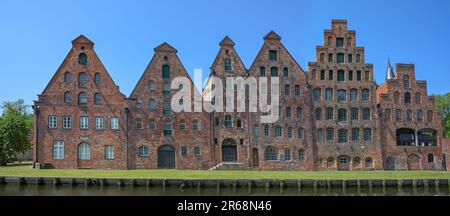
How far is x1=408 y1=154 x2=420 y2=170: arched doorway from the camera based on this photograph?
4478 cm

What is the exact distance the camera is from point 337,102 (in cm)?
4450

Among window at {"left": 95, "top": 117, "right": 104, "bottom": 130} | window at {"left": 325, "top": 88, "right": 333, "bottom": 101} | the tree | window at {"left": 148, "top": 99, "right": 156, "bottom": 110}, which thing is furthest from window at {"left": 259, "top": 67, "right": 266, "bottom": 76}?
the tree

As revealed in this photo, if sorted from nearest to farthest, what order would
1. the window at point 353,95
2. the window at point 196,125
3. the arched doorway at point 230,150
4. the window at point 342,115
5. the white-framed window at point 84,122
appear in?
the white-framed window at point 84,122 → the window at point 196,125 → the arched doorway at point 230,150 → the window at point 342,115 → the window at point 353,95

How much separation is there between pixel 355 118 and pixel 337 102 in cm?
Answer: 235

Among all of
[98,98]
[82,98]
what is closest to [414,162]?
[98,98]

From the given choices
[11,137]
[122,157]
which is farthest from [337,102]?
[11,137]

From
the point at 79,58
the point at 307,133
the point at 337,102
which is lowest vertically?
the point at 307,133

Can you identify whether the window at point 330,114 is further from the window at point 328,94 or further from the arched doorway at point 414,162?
the arched doorway at point 414,162

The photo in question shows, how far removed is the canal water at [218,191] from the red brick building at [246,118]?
13148mm

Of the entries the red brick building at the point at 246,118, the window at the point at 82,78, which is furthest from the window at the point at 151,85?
the window at the point at 82,78

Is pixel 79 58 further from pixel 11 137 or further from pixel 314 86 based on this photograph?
pixel 314 86

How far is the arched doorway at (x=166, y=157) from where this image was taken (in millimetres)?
40969

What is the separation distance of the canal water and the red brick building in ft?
43.1

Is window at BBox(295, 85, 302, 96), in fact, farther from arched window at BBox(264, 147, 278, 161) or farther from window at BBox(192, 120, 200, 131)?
window at BBox(192, 120, 200, 131)
